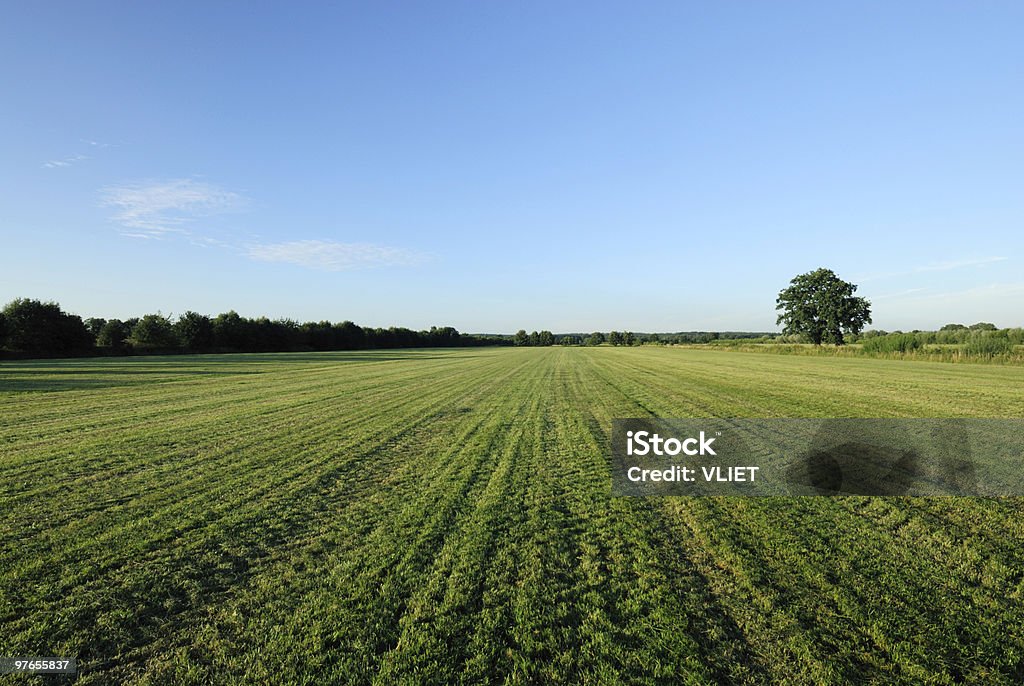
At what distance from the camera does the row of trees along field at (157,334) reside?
6009 centimetres

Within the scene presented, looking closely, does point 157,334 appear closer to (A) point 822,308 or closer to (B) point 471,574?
(B) point 471,574

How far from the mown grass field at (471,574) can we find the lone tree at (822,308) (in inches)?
3188

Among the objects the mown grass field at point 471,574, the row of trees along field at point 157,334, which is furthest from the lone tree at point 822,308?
the row of trees along field at point 157,334

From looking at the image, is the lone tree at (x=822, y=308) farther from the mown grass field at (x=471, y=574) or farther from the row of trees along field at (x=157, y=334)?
the row of trees along field at (x=157, y=334)

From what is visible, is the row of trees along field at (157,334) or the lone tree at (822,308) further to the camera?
the lone tree at (822,308)

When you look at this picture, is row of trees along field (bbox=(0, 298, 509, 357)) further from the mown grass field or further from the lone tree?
the lone tree

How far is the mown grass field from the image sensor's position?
3.17 meters

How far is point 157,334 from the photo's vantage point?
249ft

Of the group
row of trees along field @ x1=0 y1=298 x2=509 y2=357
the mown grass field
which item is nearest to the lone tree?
the mown grass field

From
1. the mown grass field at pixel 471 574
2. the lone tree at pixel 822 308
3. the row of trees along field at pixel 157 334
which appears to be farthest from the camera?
the lone tree at pixel 822 308

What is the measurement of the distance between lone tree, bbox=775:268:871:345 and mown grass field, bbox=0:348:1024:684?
266 feet

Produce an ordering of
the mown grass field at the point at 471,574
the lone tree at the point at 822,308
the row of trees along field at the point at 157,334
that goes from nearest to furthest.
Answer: the mown grass field at the point at 471,574, the row of trees along field at the point at 157,334, the lone tree at the point at 822,308

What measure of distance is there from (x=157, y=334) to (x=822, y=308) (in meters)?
115

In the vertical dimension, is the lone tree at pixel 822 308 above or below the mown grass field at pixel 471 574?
above
